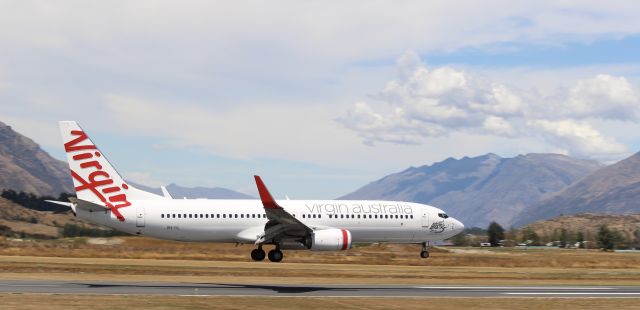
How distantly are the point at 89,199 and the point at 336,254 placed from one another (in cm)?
1898

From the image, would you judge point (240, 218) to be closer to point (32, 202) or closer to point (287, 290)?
point (287, 290)

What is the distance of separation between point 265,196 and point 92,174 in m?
11.1

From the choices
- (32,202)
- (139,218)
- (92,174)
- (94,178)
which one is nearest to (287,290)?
(139,218)

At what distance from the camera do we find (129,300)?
26.5 m

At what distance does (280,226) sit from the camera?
47062 mm

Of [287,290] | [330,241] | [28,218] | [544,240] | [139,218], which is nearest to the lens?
[287,290]

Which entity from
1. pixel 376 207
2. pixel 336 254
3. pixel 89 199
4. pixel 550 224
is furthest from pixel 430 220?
pixel 550 224

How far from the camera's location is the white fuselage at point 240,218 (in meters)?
48.4

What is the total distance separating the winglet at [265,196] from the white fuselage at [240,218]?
17.4 ft

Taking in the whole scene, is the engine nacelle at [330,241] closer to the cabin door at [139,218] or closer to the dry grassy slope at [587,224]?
the cabin door at [139,218]

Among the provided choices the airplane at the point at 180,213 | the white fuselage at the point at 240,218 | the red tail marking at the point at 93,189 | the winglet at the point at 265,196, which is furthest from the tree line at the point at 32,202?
the winglet at the point at 265,196

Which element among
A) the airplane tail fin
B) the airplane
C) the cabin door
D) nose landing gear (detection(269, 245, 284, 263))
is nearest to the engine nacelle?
the airplane

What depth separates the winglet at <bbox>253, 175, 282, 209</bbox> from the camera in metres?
42.8

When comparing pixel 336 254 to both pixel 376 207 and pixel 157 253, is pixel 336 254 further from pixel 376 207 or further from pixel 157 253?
pixel 157 253
